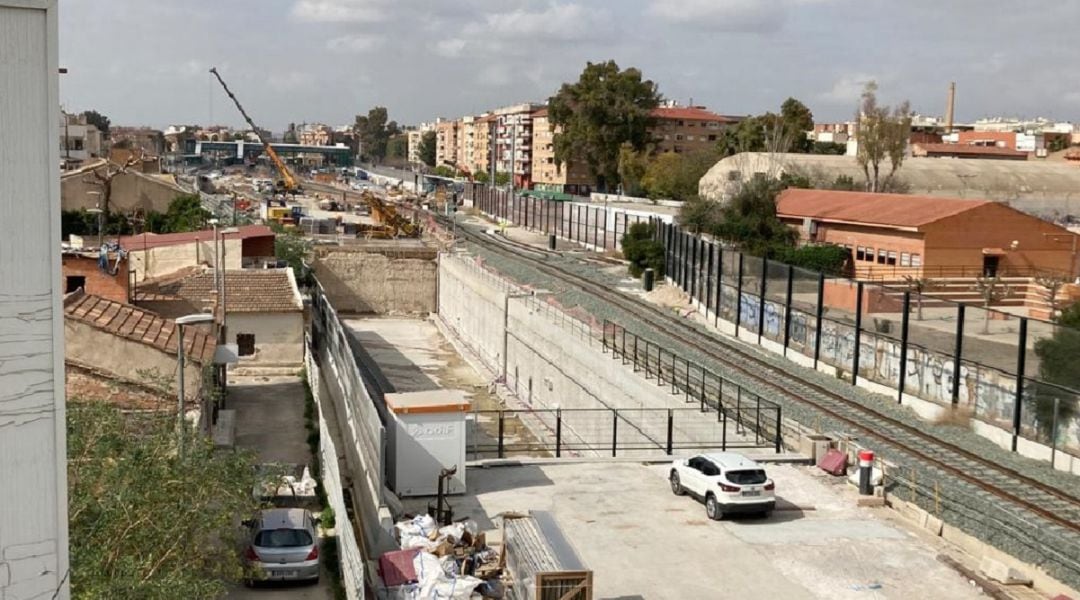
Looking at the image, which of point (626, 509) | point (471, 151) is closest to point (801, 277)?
point (626, 509)

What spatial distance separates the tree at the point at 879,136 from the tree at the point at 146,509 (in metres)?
62.9

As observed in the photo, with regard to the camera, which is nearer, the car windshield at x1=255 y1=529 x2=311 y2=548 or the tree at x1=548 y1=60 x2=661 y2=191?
the car windshield at x1=255 y1=529 x2=311 y2=548

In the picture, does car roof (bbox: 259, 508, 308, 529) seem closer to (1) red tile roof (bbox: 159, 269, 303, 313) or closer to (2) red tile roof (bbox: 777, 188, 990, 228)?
(1) red tile roof (bbox: 159, 269, 303, 313)

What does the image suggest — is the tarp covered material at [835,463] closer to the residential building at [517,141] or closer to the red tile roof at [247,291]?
the red tile roof at [247,291]

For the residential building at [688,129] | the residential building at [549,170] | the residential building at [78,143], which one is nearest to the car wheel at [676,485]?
the residential building at [78,143]

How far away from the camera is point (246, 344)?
39.6m

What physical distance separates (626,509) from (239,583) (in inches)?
271

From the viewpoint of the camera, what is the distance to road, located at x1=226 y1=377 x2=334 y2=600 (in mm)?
27656

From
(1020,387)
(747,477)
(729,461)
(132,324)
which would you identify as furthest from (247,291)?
(1020,387)

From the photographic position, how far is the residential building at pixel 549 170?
13250cm

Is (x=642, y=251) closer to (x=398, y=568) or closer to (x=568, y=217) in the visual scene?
(x=568, y=217)

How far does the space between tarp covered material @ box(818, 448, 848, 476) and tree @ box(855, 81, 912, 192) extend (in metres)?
52.1

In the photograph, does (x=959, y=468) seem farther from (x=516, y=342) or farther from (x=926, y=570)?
(x=516, y=342)

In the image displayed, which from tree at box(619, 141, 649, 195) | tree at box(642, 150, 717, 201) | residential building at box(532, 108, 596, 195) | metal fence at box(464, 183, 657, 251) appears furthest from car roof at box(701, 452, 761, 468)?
residential building at box(532, 108, 596, 195)
